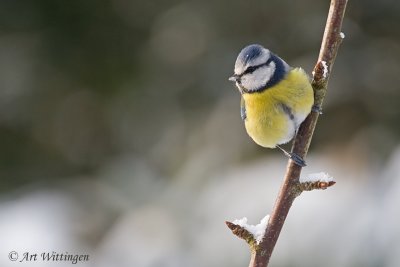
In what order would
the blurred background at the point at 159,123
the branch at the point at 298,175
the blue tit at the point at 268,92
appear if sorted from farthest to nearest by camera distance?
the blurred background at the point at 159,123, the blue tit at the point at 268,92, the branch at the point at 298,175

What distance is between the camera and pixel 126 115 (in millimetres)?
3934

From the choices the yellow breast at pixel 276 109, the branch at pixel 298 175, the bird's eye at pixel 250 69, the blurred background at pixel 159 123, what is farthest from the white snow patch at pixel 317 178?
the blurred background at pixel 159 123

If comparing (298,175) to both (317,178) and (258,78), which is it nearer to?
(317,178)

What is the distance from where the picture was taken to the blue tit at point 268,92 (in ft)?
4.22

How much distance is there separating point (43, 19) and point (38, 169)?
0.93 meters

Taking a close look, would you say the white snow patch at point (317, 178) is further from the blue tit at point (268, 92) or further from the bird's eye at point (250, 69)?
the bird's eye at point (250, 69)

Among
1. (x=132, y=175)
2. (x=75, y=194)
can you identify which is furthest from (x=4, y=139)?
(x=132, y=175)

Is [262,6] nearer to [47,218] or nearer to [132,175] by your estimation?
[132,175]

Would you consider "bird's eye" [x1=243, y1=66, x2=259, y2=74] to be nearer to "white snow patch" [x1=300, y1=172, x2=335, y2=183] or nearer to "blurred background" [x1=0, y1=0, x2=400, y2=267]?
"white snow patch" [x1=300, y1=172, x2=335, y2=183]

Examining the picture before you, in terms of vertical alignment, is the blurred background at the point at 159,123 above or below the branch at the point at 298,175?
above

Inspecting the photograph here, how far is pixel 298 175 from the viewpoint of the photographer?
1.00 meters

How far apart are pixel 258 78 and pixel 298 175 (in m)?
0.42

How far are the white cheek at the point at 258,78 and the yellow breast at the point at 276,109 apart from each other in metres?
0.02

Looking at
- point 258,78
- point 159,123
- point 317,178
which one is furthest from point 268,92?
point 159,123
